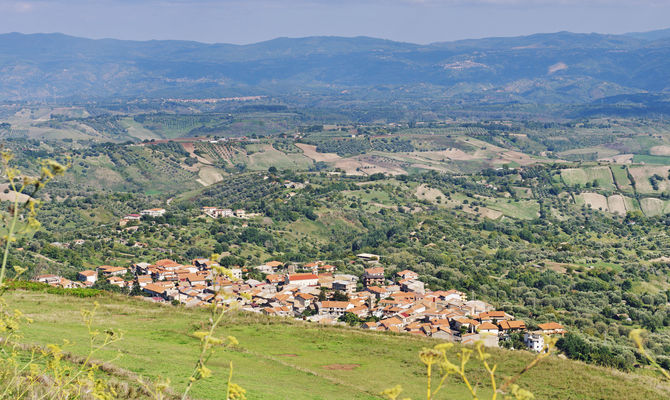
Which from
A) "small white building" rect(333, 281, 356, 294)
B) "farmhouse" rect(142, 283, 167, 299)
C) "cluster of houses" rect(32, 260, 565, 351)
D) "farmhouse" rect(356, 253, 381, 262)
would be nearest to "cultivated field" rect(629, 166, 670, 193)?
"farmhouse" rect(356, 253, 381, 262)

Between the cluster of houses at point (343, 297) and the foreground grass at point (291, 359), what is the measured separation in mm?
13533

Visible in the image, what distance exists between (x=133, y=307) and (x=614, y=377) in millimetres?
20920

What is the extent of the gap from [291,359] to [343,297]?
32341 mm

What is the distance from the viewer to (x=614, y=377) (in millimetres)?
22125

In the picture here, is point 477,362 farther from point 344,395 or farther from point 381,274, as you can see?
point 381,274

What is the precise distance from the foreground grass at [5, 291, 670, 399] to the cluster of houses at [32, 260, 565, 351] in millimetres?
13533

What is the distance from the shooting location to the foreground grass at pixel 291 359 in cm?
1867

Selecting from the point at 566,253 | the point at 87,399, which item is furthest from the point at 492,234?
the point at 87,399

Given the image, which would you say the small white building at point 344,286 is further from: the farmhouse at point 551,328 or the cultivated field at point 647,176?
the cultivated field at point 647,176

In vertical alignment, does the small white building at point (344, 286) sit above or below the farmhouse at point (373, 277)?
above

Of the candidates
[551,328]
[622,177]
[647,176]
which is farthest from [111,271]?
[647,176]

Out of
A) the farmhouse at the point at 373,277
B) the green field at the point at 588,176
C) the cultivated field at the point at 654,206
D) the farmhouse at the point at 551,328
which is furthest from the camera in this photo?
the green field at the point at 588,176

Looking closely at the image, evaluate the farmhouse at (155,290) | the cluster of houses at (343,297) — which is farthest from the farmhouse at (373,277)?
the farmhouse at (155,290)

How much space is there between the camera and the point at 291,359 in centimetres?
2334
